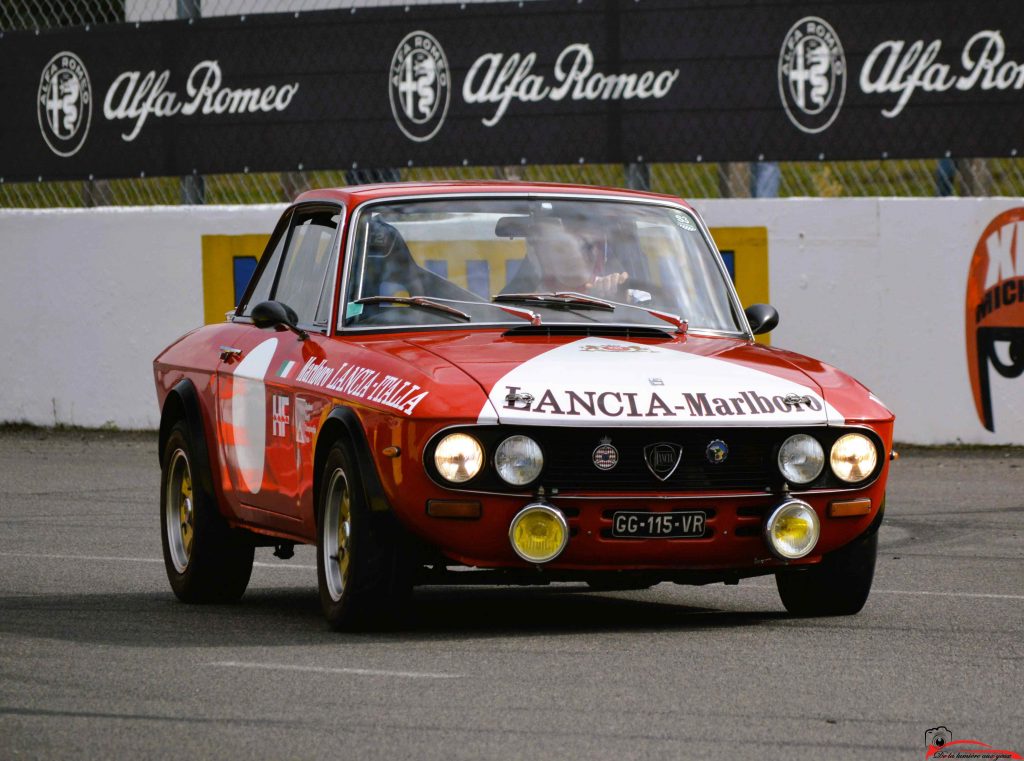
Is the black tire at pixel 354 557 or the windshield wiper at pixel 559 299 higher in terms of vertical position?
the windshield wiper at pixel 559 299

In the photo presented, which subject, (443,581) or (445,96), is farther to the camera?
(445,96)

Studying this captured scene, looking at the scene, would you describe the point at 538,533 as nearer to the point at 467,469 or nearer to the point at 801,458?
the point at 467,469

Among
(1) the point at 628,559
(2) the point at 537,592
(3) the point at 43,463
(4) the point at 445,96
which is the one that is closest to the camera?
(1) the point at 628,559

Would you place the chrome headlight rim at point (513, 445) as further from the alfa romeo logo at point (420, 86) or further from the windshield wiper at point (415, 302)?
the alfa romeo logo at point (420, 86)

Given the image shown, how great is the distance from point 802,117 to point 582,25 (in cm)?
182

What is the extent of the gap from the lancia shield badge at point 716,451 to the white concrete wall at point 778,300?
7609 mm

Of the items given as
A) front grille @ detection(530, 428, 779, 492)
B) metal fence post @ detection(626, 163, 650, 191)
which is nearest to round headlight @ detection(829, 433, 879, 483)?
front grille @ detection(530, 428, 779, 492)

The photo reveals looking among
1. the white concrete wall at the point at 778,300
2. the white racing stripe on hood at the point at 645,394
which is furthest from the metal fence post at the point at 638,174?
the white racing stripe on hood at the point at 645,394

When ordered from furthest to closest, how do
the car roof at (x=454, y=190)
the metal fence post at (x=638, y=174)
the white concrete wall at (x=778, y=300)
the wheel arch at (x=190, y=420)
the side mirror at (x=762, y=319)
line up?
the metal fence post at (x=638, y=174) < the white concrete wall at (x=778, y=300) < the wheel arch at (x=190, y=420) < the side mirror at (x=762, y=319) < the car roof at (x=454, y=190)

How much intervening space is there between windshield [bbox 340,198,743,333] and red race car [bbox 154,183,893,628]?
11 mm

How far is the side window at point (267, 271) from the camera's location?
8.89 m

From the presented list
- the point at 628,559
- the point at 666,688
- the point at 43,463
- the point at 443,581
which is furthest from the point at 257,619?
the point at 43,463

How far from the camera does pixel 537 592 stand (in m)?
8.70

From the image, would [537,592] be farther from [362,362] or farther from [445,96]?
[445,96]
